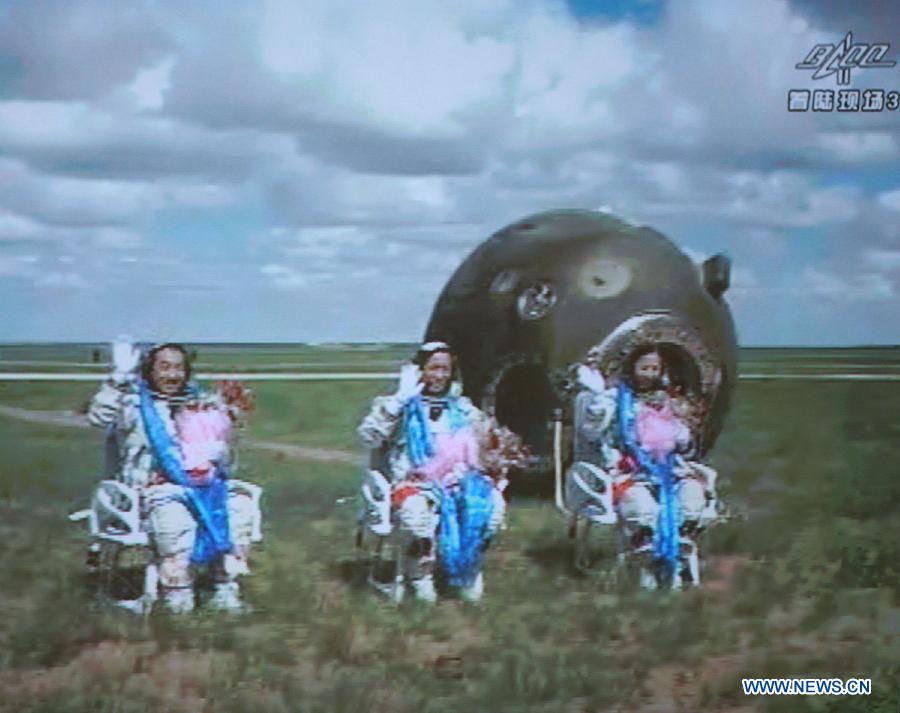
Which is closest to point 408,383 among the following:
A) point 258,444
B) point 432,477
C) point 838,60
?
point 432,477

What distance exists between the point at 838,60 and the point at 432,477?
1.46 meters

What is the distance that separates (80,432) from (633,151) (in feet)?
4.93

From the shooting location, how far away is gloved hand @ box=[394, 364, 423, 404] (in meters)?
3.47

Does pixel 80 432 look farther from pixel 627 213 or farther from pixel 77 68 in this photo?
pixel 627 213

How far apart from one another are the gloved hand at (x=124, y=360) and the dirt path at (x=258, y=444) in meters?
0.13

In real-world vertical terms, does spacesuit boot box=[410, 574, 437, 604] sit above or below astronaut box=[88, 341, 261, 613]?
below

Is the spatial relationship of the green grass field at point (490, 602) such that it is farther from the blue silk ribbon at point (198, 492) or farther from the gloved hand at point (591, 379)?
the gloved hand at point (591, 379)

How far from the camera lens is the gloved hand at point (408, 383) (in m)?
3.47

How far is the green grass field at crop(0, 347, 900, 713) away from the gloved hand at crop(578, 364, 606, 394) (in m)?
0.31

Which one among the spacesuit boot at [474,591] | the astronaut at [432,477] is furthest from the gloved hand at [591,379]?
the spacesuit boot at [474,591]

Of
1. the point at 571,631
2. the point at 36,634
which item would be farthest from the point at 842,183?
the point at 36,634

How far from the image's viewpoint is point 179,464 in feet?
11.0

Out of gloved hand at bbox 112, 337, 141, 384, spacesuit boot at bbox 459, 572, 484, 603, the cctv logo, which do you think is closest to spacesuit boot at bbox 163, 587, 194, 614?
gloved hand at bbox 112, 337, 141, 384

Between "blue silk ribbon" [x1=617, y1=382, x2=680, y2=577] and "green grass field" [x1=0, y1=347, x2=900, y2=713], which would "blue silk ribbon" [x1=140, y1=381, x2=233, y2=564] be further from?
"blue silk ribbon" [x1=617, y1=382, x2=680, y2=577]
